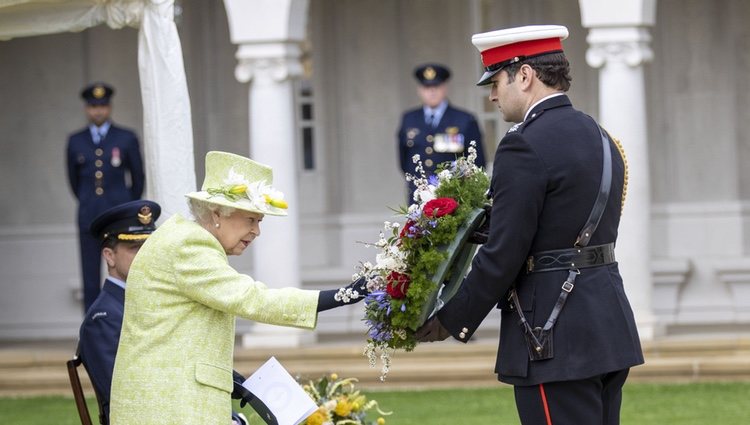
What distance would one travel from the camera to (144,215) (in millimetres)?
6297

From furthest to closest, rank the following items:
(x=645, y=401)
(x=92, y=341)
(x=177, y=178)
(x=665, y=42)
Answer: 1. (x=665, y=42)
2. (x=645, y=401)
3. (x=177, y=178)
4. (x=92, y=341)

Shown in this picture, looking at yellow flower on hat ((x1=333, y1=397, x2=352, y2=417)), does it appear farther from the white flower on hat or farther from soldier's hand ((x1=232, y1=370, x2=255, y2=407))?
the white flower on hat

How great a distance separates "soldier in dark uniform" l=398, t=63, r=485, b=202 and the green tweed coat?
7583mm

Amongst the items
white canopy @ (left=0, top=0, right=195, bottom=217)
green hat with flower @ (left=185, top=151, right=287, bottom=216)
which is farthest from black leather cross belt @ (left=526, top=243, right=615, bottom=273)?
white canopy @ (left=0, top=0, right=195, bottom=217)

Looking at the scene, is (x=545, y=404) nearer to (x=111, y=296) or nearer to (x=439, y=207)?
(x=439, y=207)

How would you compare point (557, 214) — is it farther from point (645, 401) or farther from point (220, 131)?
point (220, 131)

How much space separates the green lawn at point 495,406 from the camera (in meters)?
9.81

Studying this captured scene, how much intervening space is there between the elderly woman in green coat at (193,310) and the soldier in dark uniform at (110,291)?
67 cm

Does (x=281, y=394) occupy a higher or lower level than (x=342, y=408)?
higher

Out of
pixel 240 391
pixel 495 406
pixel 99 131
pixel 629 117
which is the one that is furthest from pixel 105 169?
pixel 240 391

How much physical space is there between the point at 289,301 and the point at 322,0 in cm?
980

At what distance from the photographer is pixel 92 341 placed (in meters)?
5.71

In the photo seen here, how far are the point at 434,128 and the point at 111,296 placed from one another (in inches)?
275

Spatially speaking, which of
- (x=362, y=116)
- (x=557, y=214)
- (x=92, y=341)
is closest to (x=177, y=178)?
(x=92, y=341)
